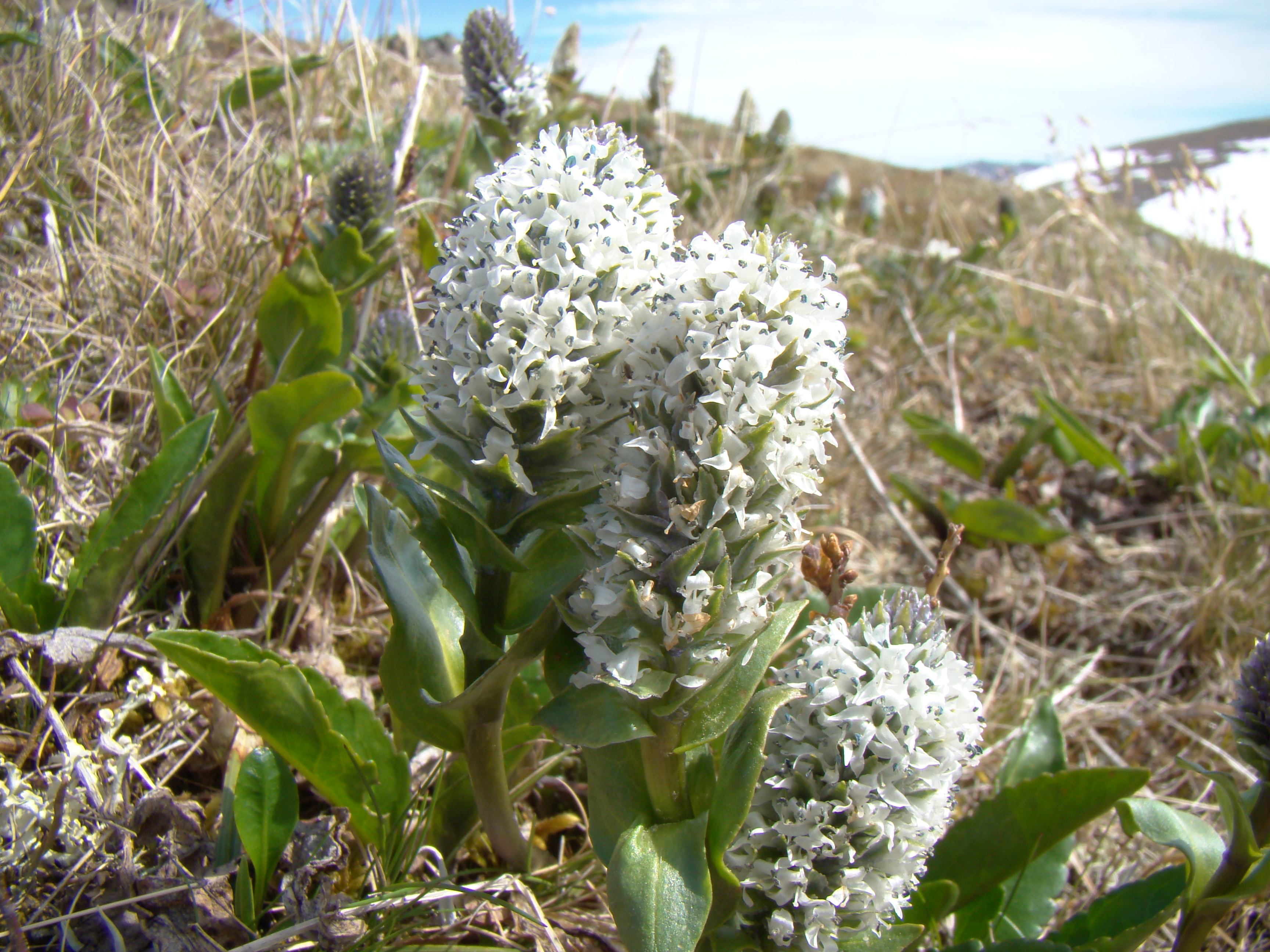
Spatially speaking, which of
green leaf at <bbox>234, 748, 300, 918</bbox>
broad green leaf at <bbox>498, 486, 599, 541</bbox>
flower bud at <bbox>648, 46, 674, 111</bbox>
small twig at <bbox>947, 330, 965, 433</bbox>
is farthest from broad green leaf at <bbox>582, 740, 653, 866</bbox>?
flower bud at <bbox>648, 46, 674, 111</bbox>

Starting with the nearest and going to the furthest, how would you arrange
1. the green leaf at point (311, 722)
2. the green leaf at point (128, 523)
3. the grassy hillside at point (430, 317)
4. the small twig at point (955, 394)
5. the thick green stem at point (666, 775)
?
the thick green stem at point (666, 775) → the green leaf at point (311, 722) → the green leaf at point (128, 523) → the grassy hillside at point (430, 317) → the small twig at point (955, 394)

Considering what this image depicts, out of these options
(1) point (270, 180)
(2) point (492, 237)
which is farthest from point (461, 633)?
(1) point (270, 180)

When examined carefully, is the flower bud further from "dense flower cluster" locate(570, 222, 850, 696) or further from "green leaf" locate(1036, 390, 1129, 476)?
"dense flower cluster" locate(570, 222, 850, 696)

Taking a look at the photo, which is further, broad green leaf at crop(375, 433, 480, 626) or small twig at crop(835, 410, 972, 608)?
small twig at crop(835, 410, 972, 608)

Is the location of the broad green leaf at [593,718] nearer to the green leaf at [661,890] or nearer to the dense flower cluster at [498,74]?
the green leaf at [661,890]

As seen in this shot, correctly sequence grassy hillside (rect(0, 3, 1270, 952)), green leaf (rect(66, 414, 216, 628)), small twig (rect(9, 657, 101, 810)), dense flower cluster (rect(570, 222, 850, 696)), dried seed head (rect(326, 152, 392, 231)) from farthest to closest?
dried seed head (rect(326, 152, 392, 231)), grassy hillside (rect(0, 3, 1270, 952)), green leaf (rect(66, 414, 216, 628)), small twig (rect(9, 657, 101, 810)), dense flower cluster (rect(570, 222, 850, 696))

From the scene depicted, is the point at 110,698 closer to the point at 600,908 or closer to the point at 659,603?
the point at 600,908

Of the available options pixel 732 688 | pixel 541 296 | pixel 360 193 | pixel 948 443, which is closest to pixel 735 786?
pixel 732 688

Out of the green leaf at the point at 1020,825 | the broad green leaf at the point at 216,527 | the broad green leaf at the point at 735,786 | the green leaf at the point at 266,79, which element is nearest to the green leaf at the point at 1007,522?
the green leaf at the point at 1020,825
